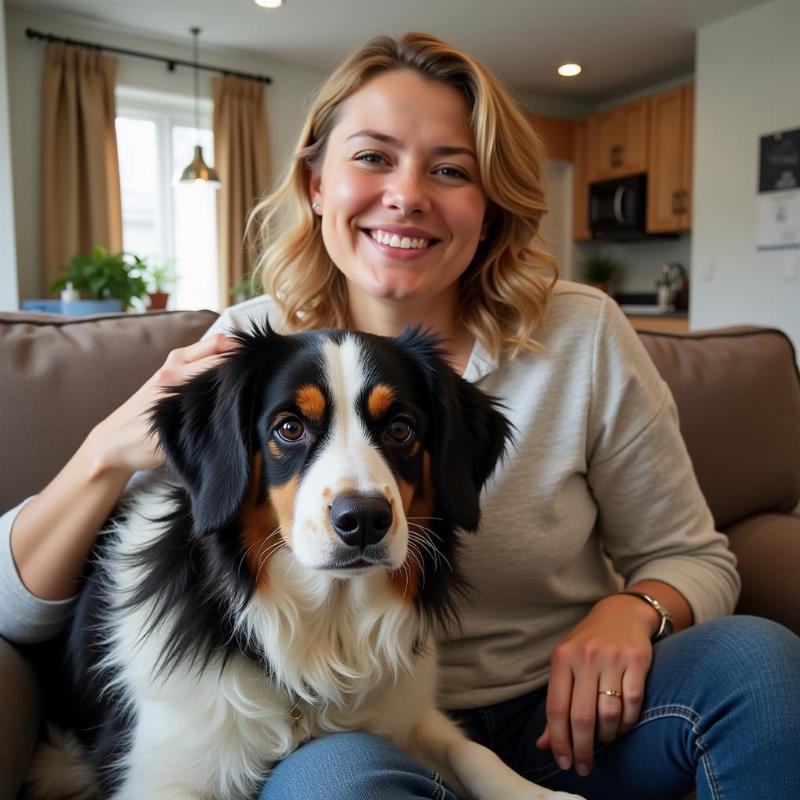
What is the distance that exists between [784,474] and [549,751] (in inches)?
39.0

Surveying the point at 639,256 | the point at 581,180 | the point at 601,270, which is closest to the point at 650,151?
the point at 581,180

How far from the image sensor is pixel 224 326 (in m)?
1.40

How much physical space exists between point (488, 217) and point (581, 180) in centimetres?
667

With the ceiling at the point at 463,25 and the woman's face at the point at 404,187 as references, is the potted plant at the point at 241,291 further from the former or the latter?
the woman's face at the point at 404,187

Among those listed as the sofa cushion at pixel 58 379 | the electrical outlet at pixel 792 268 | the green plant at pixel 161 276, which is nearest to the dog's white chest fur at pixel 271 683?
the sofa cushion at pixel 58 379

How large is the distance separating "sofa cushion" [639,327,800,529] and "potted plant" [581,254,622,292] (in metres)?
5.87

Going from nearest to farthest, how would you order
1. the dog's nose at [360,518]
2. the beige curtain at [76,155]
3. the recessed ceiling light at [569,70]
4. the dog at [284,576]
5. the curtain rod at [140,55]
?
the dog's nose at [360,518] < the dog at [284,576] < the curtain rod at [140,55] < the beige curtain at [76,155] < the recessed ceiling light at [569,70]

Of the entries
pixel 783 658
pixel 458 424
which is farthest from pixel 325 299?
pixel 783 658

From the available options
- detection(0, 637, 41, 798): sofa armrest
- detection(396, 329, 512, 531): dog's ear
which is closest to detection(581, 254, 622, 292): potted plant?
detection(396, 329, 512, 531): dog's ear

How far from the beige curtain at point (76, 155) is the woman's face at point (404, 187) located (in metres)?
4.91

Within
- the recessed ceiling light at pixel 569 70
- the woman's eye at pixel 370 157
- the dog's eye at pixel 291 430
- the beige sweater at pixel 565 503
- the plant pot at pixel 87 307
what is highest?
the recessed ceiling light at pixel 569 70

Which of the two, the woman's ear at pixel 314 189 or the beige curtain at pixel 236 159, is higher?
the beige curtain at pixel 236 159

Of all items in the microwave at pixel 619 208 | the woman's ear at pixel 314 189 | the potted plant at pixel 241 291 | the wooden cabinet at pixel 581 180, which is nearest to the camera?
the woman's ear at pixel 314 189

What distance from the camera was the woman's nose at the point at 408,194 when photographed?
4.13ft
